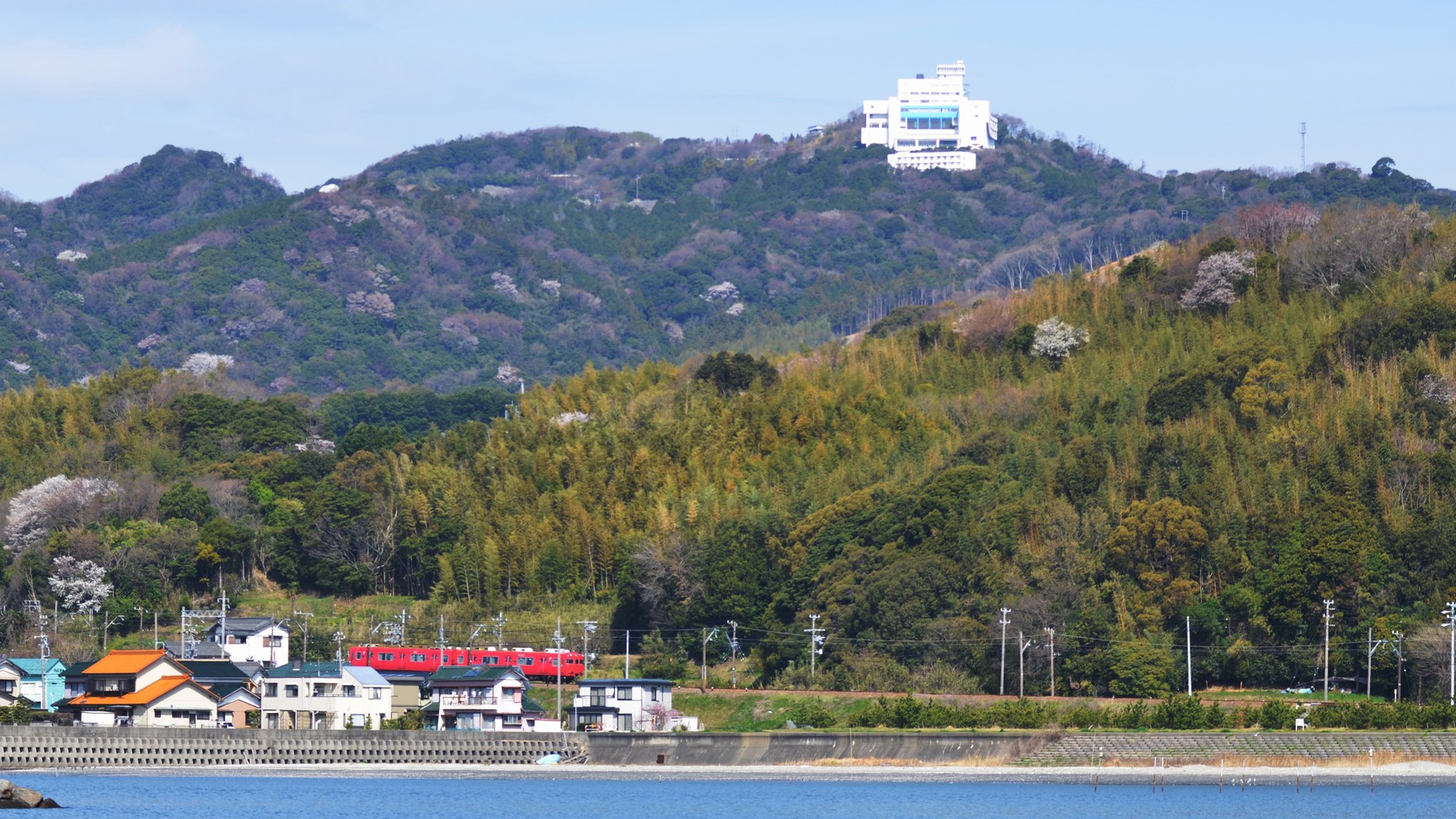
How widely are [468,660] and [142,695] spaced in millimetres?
12360

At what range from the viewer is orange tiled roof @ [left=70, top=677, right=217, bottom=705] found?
55.3 metres

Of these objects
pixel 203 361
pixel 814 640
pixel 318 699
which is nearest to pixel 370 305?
pixel 203 361

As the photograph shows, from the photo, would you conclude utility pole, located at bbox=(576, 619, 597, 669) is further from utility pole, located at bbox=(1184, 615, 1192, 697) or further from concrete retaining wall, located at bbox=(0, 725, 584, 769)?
utility pole, located at bbox=(1184, 615, 1192, 697)

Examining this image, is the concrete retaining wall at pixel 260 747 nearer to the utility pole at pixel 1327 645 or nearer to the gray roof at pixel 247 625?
the gray roof at pixel 247 625

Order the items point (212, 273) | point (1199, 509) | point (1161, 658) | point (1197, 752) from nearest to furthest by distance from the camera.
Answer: point (1197, 752)
point (1161, 658)
point (1199, 509)
point (212, 273)

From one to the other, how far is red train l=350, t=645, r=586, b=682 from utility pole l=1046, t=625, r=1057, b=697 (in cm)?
1502

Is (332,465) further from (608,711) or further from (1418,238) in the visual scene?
(1418,238)

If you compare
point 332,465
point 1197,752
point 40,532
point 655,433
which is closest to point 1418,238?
point 655,433

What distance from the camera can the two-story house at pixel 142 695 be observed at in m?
55.5

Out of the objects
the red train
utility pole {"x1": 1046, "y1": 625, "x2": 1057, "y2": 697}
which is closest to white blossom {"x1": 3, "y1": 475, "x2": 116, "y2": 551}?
the red train

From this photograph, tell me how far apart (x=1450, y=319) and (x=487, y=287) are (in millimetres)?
119946

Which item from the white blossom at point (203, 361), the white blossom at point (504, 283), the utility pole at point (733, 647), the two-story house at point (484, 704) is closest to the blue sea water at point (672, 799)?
the two-story house at point (484, 704)

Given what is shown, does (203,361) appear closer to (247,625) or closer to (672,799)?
(247,625)

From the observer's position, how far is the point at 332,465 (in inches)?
3553
